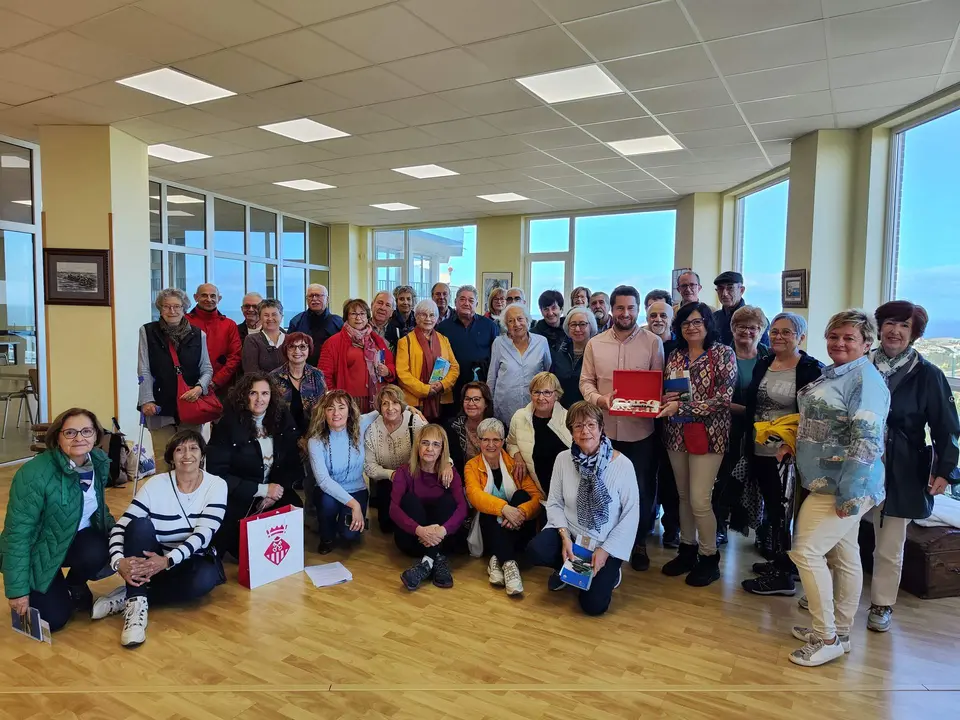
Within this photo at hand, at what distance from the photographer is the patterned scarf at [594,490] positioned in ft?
10.0

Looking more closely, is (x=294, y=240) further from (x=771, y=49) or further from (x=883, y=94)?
(x=883, y=94)

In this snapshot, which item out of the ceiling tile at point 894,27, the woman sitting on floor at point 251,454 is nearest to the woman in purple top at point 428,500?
the woman sitting on floor at point 251,454

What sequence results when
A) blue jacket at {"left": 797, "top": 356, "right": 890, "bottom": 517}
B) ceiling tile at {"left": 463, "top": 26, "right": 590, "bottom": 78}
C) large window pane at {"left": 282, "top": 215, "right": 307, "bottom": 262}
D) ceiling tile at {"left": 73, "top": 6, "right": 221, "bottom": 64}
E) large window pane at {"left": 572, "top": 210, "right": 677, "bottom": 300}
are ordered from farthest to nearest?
large window pane at {"left": 282, "top": 215, "right": 307, "bottom": 262}, large window pane at {"left": 572, "top": 210, "right": 677, "bottom": 300}, ceiling tile at {"left": 463, "top": 26, "right": 590, "bottom": 78}, ceiling tile at {"left": 73, "top": 6, "right": 221, "bottom": 64}, blue jacket at {"left": 797, "top": 356, "right": 890, "bottom": 517}

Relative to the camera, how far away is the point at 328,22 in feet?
12.0

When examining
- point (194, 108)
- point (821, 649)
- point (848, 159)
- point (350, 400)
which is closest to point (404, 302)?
point (350, 400)

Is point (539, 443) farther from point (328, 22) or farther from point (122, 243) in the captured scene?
point (122, 243)

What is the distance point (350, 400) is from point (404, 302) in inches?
60.5

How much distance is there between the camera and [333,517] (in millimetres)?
3713

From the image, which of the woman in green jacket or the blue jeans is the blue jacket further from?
the woman in green jacket

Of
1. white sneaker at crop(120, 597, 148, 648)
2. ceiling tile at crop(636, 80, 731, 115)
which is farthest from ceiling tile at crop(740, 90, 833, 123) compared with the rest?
white sneaker at crop(120, 597, 148, 648)

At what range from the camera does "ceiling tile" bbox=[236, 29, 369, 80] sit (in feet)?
12.8

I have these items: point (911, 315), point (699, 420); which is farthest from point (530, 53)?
point (911, 315)

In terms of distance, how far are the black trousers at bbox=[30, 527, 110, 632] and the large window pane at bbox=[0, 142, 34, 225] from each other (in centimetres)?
488

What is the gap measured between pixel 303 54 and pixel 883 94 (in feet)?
14.7
